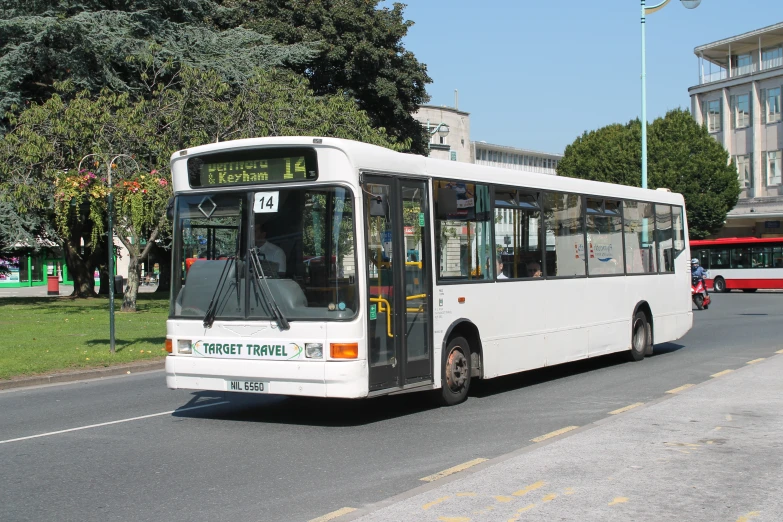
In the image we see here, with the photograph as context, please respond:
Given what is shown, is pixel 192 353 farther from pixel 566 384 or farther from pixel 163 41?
pixel 163 41

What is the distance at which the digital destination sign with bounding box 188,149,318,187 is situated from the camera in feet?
31.7

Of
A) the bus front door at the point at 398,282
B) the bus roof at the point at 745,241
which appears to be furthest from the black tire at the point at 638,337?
the bus roof at the point at 745,241

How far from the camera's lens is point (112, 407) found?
11352 millimetres

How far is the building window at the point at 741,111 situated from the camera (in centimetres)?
7106

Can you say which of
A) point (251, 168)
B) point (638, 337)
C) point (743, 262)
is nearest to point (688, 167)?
point (743, 262)

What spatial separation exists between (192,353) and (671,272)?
1026cm

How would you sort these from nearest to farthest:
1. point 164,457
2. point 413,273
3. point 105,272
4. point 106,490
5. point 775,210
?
point 106,490 → point 164,457 → point 413,273 → point 105,272 → point 775,210

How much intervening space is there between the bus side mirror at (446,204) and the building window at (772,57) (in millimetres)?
65648

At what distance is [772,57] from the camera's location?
231 feet

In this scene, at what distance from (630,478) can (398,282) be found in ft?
13.2

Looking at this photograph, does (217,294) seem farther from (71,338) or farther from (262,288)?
(71,338)

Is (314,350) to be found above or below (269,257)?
below

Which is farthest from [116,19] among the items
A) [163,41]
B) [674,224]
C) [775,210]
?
[775,210]

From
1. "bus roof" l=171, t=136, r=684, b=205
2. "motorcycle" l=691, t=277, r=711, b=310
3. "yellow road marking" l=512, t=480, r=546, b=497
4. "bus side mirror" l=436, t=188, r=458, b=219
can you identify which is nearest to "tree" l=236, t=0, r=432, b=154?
"motorcycle" l=691, t=277, r=711, b=310
